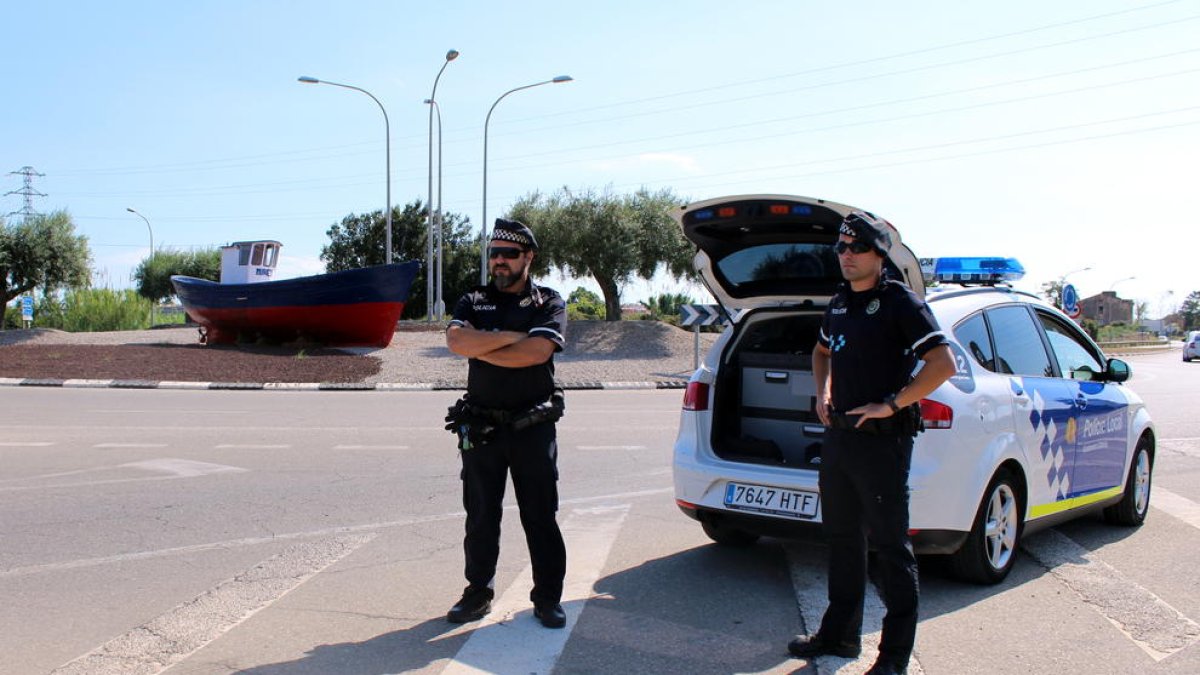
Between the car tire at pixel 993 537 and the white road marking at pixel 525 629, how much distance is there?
6.46ft

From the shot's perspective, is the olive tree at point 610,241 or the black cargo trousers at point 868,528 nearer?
the black cargo trousers at point 868,528

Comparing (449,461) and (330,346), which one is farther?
(330,346)

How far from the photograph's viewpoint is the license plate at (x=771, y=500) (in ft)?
16.0

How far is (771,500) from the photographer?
16.4 ft

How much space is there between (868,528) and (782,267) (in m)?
2.14

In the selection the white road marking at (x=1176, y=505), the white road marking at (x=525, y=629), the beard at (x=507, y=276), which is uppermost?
the beard at (x=507, y=276)

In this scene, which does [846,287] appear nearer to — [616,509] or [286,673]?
[286,673]

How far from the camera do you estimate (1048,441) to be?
5461 millimetres

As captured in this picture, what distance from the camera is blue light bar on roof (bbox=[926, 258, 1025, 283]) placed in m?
5.97

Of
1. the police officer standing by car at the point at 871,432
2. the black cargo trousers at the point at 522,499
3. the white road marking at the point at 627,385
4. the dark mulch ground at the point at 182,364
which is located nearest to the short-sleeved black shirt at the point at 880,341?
the police officer standing by car at the point at 871,432

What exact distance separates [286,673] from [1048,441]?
420 centimetres

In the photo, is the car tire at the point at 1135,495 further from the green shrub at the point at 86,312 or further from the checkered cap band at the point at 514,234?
the green shrub at the point at 86,312

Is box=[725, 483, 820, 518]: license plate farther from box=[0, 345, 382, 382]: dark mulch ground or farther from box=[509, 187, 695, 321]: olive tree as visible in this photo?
box=[509, 187, 695, 321]: olive tree

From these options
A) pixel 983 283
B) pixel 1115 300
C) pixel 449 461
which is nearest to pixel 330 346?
pixel 449 461
